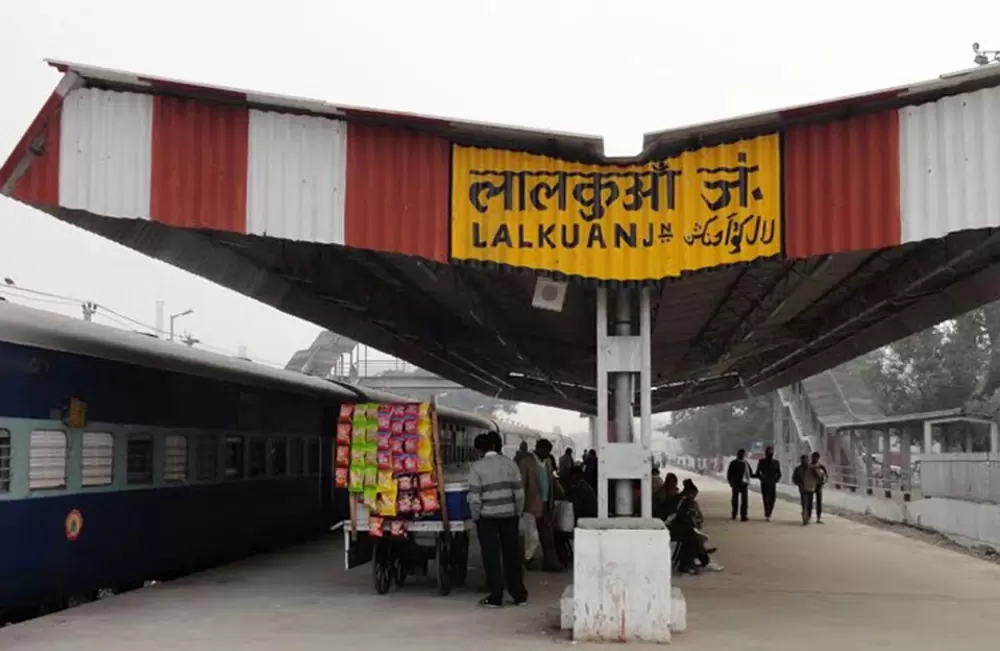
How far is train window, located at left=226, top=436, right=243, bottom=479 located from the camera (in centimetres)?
1334

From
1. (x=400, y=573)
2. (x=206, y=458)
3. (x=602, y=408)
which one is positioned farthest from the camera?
(x=206, y=458)

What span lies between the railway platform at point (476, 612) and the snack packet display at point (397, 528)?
0.66m

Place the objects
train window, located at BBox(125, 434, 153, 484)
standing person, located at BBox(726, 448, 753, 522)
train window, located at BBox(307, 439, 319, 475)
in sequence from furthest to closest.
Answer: standing person, located at BBox(726, 448, 753, 522), train window, located at BBox(307, 439, 319, 475), train window, located at BBox(125, 434, 153, 484)

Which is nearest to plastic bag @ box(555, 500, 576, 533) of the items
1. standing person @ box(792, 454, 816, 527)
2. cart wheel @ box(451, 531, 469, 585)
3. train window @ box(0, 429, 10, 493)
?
cart wheel @ box(451, 531, 469, 585)

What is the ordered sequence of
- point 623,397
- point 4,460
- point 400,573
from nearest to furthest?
point 4,460 → point 623,397 → point 400,573

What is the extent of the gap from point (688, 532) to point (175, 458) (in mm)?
6035

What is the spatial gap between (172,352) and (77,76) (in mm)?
3833

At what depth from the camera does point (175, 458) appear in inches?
467

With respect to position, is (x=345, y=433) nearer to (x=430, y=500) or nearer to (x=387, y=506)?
(x=387, y=506)

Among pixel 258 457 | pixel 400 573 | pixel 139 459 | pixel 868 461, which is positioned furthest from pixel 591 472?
pixel 868 461

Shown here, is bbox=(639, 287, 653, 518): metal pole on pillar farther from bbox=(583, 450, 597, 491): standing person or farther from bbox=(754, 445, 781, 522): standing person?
Answer: bbox=(754, 445, 781, 522): standing person

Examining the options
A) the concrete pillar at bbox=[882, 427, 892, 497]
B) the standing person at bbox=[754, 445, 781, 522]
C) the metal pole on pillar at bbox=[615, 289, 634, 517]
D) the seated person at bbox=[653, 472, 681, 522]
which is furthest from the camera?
the concrete pillar at bbox=[882, 427, 892, 497]

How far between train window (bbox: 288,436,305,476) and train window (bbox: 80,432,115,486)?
537cm

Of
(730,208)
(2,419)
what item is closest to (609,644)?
(730,208)
